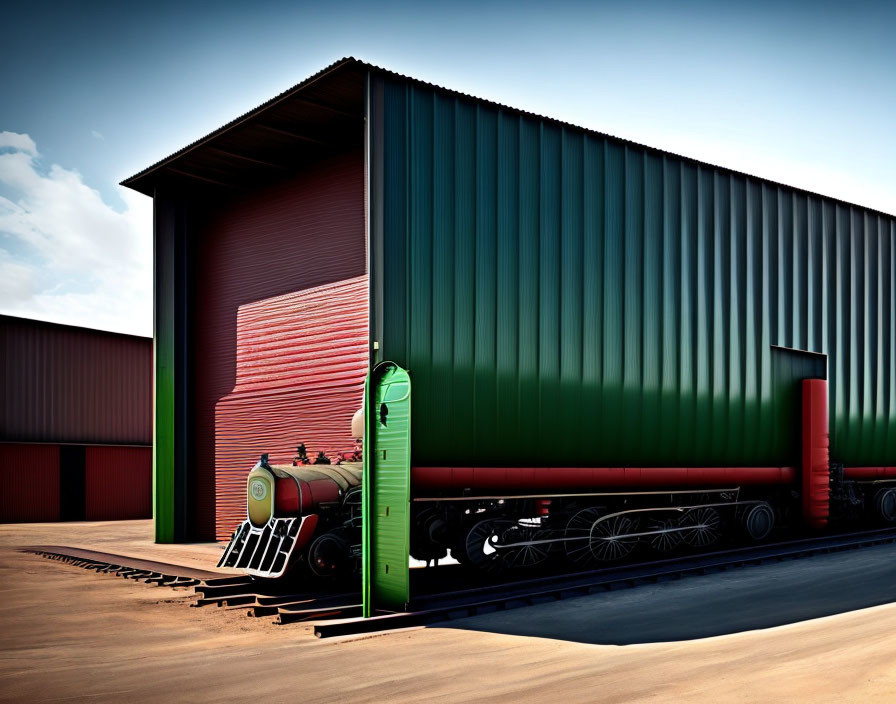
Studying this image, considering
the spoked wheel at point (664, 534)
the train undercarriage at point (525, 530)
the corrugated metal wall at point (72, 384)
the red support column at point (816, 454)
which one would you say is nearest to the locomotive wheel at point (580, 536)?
the train undercarriage at point (525, 530)

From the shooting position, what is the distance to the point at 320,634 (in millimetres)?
8789

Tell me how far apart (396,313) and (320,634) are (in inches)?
159

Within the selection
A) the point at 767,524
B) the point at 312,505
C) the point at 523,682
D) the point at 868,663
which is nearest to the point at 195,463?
the point at 312,505

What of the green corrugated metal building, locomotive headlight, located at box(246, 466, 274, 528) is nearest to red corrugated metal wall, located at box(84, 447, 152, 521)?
the green corrugated metal building

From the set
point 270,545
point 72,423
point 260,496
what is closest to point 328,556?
point 270,545

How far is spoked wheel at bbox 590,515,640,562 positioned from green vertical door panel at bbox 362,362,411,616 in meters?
4.20

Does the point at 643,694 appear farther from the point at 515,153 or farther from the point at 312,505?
the point at 515,153

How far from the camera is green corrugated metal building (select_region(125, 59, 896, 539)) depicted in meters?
11.3

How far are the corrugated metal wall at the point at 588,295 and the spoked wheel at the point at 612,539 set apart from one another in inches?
38.9

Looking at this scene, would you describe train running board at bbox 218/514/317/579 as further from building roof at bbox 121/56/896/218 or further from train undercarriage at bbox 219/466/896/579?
building roof at bbox 121/56/896/218

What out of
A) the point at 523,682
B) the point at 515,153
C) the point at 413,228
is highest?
the point at 515,153

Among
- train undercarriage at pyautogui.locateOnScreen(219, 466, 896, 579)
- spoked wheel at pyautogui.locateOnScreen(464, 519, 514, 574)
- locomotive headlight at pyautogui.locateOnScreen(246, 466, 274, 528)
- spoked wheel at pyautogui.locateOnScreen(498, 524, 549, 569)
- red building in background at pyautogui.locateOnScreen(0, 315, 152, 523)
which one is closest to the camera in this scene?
train undercarriage at pyautogui.locateOnScreen(219, 466, 896, 579)

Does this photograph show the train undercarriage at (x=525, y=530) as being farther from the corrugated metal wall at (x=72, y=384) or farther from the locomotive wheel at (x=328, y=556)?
the corrugated metal wall at (x=72, y=384)

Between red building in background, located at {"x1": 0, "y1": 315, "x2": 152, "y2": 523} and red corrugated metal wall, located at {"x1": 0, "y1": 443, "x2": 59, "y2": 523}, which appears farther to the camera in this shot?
red building in background, located at {"x1": 0, "y1": 315, "x2": 152, "y2": 523}
